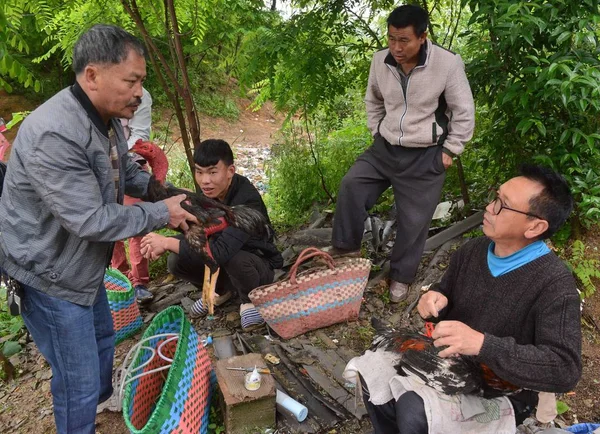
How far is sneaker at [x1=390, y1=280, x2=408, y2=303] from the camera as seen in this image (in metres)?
3.88

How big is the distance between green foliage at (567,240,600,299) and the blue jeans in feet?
11.2

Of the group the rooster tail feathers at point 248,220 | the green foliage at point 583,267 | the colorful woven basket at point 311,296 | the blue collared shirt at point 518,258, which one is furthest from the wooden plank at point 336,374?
the green foliage at point 583,267

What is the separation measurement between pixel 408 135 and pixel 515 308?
190 centimetres

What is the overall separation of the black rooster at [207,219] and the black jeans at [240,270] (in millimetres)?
360

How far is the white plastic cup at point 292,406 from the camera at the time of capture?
8.68 ft

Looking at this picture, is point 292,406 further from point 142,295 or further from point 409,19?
point 409,19

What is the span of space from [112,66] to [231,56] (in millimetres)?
3289

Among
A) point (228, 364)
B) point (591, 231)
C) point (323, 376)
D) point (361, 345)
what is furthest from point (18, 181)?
point (591, 231)

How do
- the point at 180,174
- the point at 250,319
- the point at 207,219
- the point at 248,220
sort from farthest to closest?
Result: the point at 180,174
the point at 250,319
the point at 248,220
the point at 207,219

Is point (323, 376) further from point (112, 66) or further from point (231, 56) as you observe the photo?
point (231, 56)

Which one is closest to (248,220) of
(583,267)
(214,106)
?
(583,267)

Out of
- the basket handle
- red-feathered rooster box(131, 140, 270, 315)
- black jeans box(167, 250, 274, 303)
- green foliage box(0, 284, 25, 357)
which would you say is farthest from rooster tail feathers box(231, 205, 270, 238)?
green foliage box(0, 284, 25, 357)

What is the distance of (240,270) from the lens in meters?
3.53

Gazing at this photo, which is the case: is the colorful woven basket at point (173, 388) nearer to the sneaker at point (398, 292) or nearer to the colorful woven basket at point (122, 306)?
the colorful woven basket at point (122, 306)
